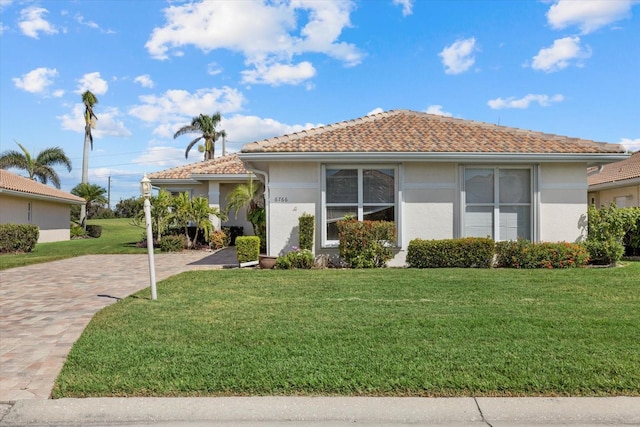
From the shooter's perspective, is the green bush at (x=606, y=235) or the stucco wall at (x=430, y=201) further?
the stucco wall at (x=430, y=201)

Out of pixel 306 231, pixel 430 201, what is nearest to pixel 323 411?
pixel 306 231

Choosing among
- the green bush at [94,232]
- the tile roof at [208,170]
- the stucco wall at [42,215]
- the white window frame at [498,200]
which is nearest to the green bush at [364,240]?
the white window frame at [498,200]

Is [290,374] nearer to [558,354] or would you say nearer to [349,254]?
[558,354]

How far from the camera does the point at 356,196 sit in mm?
12148

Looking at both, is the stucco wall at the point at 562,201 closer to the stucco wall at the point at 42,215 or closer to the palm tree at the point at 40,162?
the stucco wall at the point at 42,215

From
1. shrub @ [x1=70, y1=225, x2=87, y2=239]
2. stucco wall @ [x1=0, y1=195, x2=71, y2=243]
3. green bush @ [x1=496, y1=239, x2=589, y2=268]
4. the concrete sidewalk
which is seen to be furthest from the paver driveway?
shrub @ [x1=70, y1=225, x2=87, y2=239]

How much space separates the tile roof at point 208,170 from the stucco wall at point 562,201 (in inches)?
519

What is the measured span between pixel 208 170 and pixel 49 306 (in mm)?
14483

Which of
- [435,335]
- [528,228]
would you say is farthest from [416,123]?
[435,335]

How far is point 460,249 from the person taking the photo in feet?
37.1

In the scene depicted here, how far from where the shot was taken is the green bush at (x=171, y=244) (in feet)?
61.6

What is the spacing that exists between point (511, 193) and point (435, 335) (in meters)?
8.32

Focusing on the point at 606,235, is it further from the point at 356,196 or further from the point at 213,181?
the point at 213,181

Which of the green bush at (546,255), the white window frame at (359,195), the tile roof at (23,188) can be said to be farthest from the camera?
the tile roof at (23,188)
